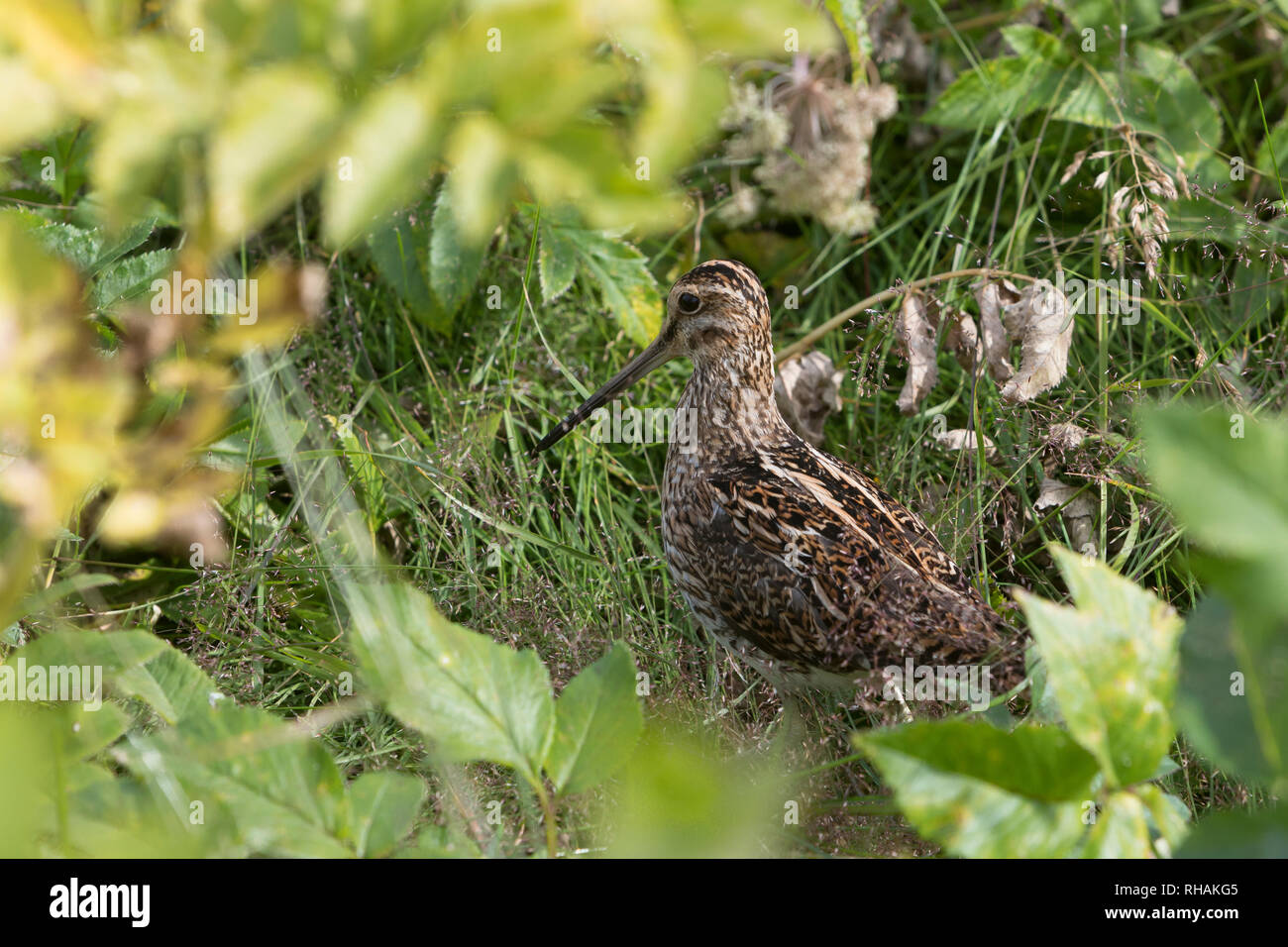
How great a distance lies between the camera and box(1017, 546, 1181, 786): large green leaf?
4.96 ft

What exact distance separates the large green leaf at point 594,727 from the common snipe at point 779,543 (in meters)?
1.07

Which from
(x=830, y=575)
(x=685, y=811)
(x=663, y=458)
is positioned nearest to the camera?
(x=685, y=811)

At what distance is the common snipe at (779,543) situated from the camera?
290cm

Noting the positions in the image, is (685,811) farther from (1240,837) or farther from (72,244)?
(72,244)

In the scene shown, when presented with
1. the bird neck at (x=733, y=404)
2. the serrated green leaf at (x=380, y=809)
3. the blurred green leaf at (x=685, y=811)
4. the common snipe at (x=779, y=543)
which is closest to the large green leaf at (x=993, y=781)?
the blurred green leaf at (x=685, y=811)

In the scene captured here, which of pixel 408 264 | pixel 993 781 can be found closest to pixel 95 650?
pixel 993 781

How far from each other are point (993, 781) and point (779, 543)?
1591mm

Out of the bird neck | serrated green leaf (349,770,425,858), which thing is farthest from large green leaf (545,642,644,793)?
the bird neck

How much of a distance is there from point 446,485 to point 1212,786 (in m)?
2.37

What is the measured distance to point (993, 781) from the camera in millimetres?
1558

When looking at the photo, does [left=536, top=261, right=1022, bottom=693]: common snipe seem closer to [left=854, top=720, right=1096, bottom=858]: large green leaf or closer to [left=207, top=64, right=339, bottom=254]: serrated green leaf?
[left=854, top=720, right=1096, bottom=858]: large green leaf

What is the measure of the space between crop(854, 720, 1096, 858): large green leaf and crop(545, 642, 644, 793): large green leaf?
0.39 metres
